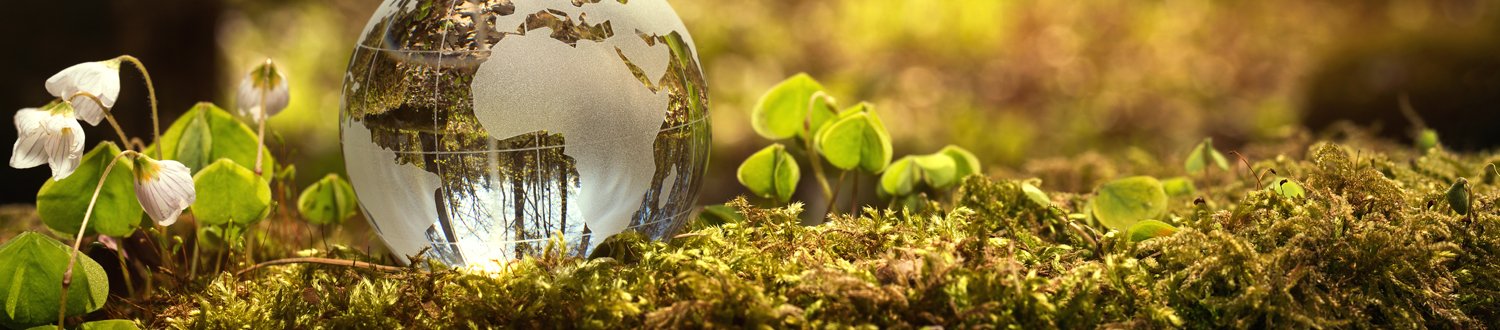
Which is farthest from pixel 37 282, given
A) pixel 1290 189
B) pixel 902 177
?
pixel 1290 189

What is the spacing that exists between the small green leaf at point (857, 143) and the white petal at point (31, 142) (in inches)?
40.2

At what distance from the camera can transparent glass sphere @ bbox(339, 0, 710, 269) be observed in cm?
145

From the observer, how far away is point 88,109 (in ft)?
4.99

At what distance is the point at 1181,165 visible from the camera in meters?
2.54

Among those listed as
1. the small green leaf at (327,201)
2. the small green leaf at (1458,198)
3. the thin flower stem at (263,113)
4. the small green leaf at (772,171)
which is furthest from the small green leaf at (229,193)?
the small green leaf at (1458,198)

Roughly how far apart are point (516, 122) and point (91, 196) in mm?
560

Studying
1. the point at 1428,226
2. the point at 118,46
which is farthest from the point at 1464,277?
the point at 118,46

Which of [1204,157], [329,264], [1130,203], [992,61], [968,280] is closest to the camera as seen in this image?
[968,280]

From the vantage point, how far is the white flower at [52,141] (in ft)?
4.31

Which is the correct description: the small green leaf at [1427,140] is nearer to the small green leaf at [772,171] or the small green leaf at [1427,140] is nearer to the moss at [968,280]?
the moss at [968,280]

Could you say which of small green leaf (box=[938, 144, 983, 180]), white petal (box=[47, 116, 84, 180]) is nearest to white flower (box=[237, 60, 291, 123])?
white petal (box=[47, 116, 84, 180])

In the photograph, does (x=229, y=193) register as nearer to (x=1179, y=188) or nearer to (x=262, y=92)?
(x=262, y=92)

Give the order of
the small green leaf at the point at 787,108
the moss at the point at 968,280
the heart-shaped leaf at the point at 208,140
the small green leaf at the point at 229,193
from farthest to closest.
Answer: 1. the small green leaf at the point at 787,108
2. the heart-shaped leaf at the point at 208,140
3. the small green leaf at the point at 229,193
4. the moss at the point at 968,280

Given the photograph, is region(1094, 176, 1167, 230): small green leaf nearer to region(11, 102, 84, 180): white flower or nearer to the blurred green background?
region(11, 102, 84, 180): white flower
